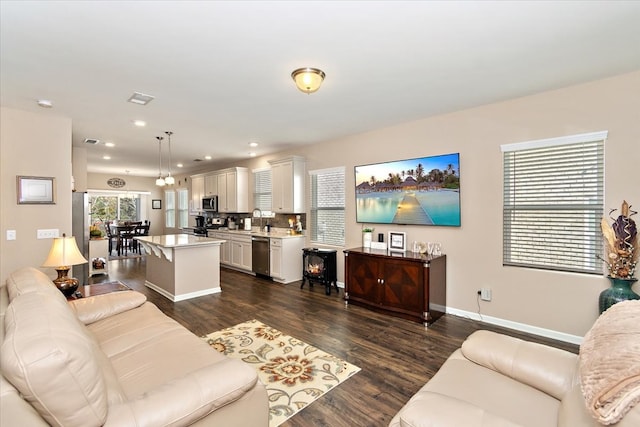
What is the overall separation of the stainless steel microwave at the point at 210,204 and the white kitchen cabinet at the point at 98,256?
2.35 metres

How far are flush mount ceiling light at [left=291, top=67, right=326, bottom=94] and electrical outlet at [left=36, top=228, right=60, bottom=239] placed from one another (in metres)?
3.83

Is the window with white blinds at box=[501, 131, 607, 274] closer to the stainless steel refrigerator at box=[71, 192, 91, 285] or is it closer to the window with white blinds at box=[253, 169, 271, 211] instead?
the window with white blinds at box=[253, 169, 271, 211]

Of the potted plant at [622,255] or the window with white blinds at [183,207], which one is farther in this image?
the window with white blinds at [183,207]

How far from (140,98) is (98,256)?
16.0 feet

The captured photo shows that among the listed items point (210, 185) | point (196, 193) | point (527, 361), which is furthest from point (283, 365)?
point (196, 193)

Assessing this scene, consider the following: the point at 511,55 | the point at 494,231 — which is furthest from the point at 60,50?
the point at 494,231

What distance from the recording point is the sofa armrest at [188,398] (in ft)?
4.09

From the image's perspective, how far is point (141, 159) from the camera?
757cm

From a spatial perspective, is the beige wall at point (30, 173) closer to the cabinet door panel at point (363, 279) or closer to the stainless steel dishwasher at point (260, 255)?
the stainless steel dishwasher at point (260, 255)

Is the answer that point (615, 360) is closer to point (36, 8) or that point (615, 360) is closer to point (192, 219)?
point (36, 8)

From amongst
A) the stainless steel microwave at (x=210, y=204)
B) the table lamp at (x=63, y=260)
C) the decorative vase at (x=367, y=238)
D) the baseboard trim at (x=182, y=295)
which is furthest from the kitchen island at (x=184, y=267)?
the stainless steel microwave at (x=210, y=204)

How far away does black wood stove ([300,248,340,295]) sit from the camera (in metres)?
5.25

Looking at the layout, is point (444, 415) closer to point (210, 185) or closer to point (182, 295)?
point (182, 295)

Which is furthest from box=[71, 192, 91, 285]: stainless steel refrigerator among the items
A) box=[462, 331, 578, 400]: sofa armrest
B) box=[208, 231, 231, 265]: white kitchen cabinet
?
box=[462, 331, 578, 400]: sofa armrest
